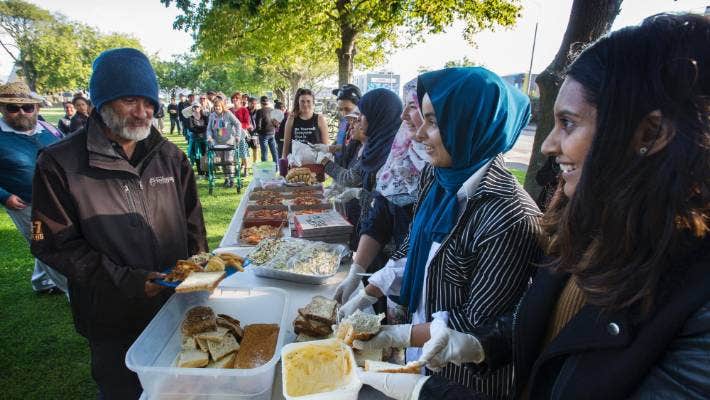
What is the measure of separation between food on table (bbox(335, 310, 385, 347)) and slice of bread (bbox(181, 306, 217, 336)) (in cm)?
60

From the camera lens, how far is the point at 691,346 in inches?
27.0

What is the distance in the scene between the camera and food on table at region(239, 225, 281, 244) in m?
2.76

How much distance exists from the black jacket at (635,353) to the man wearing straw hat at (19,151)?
4.04 metres

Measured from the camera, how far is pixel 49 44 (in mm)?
36875

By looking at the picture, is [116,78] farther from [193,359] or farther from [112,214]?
[193,359]

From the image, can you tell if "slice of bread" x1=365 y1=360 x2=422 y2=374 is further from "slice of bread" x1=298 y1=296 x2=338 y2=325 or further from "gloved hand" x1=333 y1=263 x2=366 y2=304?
"gloved hand" x1=333 y1=263 x2=366 y2=304

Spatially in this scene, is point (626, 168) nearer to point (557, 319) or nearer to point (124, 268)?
point (557, 319)

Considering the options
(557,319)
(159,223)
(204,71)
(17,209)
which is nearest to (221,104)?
(17,209)

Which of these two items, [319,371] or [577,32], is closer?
[319,371]

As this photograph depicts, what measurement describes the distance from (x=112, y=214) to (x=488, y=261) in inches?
70.4

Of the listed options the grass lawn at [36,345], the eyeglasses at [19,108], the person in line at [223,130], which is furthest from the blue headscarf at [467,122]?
the person in line at [223,130]

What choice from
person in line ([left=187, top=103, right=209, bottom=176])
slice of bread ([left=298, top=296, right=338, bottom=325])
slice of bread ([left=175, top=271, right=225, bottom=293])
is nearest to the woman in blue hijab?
slice of bread ([left=298, top=296, right=338, bottom=325])

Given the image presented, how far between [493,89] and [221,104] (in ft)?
25.4

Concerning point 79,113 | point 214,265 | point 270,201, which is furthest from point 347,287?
point 79,113
